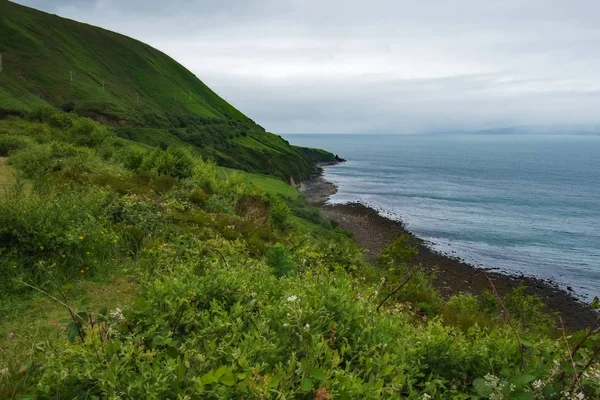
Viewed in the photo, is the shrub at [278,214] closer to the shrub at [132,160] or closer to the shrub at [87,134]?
the shrub at [132,160]

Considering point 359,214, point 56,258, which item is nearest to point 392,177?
point 359,214

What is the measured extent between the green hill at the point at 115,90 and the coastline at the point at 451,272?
76.6 feet

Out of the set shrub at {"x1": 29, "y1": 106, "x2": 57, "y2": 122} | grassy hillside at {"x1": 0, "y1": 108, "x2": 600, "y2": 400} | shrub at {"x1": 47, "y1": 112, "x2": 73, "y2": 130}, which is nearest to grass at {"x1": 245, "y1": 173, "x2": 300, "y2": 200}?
shrub at {"x1": 47, "y1": 112, "x2": 73, "y2": 130}

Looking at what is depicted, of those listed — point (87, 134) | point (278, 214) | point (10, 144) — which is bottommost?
point (278, 214)

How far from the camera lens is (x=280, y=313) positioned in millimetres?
3840

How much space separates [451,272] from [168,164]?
3281cm

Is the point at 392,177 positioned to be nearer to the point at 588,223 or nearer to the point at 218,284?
the point at 588,223

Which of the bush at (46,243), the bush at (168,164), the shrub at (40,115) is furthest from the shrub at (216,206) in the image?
the shrub at (40,115)

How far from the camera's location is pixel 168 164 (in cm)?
1986

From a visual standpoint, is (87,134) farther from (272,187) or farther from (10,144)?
(272,187)

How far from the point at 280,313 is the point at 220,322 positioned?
1.82ft

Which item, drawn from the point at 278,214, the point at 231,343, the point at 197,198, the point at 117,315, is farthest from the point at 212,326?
the point at 278,214

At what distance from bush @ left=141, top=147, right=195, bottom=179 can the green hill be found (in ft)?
123

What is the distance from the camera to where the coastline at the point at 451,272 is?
114ft
